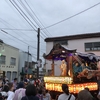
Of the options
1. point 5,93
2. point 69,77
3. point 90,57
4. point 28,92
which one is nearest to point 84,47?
point 90,57

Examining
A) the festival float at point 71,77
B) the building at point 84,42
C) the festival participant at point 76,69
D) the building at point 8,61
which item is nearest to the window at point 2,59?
the building at point 8,61

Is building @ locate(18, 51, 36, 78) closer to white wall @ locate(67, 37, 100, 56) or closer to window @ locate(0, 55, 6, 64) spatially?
window @ locate(0, 55, 6, 64)

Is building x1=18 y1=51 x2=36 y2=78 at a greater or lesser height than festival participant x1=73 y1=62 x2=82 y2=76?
greater

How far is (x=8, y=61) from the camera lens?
77.5 feet

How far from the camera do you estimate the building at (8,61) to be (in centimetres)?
2202

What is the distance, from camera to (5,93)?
5.32 metres

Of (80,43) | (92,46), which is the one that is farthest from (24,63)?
(92,46)

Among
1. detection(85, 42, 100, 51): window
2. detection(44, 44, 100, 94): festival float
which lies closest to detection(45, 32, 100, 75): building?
detection(85, 42, 100, 51): window

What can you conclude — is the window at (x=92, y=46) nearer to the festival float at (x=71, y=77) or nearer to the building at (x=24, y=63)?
Answer: the festival float at (x=71, y=77)

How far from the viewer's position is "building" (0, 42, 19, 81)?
22022 millimetres

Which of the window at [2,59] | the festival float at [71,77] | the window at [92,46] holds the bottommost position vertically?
the festival float at [71,77]

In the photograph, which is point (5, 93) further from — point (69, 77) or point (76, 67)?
point (76, 67)

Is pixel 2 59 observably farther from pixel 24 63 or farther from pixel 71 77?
pixel 71 77

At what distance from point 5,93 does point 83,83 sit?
5848 mm
